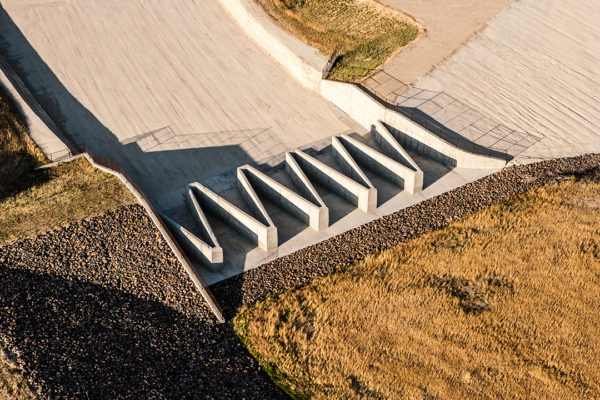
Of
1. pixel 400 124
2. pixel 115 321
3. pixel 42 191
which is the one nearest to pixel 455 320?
pixel 400 124

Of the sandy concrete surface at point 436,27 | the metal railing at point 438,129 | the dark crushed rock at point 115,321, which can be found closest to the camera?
the dark crushed rock at point 115,321

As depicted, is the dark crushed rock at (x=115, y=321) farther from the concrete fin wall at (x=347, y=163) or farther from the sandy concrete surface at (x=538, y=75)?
the sandy concrete surface at (x=538, y=75)

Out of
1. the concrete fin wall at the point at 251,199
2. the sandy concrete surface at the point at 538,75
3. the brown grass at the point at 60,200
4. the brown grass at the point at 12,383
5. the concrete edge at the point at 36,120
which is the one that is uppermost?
the concrete edge at the point at 36,120

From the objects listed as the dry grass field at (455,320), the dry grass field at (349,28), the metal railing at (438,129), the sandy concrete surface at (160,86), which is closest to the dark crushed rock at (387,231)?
the dry grass field at (455,320)

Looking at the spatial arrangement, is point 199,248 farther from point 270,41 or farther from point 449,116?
point 270,41

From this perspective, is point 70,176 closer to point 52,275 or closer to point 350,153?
point 52,275

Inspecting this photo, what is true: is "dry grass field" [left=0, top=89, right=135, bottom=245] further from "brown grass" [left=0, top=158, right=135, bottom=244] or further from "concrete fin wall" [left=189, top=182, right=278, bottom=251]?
"concrete fin wall" [left=189, top=182, right=278, bottom=251]

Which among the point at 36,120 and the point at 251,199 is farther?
the point at 36,120
